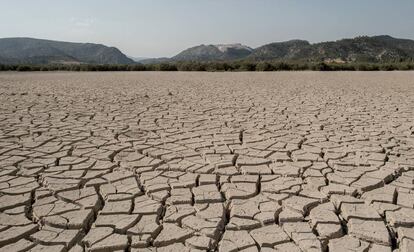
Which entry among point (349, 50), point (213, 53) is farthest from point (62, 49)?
point (349, 50)

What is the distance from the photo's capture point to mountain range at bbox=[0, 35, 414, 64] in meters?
53.4

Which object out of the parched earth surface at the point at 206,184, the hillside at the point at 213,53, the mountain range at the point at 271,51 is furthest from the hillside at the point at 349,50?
the parched earth surface at the point at 206,184

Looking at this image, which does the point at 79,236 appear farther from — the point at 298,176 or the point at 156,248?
the point at 298,176

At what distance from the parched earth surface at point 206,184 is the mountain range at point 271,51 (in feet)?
111

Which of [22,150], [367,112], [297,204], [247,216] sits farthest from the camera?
[367,112]

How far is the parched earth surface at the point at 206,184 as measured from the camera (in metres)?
1.87

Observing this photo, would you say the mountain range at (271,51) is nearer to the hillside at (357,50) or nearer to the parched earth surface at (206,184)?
the hillside at (357,50)

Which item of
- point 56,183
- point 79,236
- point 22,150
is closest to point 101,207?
point 79,236

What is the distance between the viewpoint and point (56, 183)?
2574mm

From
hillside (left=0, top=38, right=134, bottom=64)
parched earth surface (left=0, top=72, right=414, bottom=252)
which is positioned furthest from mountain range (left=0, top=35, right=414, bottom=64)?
parched earth surface (left=0, top=72, right=414, bottom=252)

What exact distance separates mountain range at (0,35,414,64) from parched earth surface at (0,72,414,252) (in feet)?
111

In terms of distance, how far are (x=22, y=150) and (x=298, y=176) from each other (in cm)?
259

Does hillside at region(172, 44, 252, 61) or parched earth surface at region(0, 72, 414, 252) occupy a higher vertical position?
hillside at region(172, 44, 252, 61)

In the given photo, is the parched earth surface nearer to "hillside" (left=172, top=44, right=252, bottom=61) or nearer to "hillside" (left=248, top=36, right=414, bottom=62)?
"hillside" (left=248, top=36, right=414, bottom=62)
